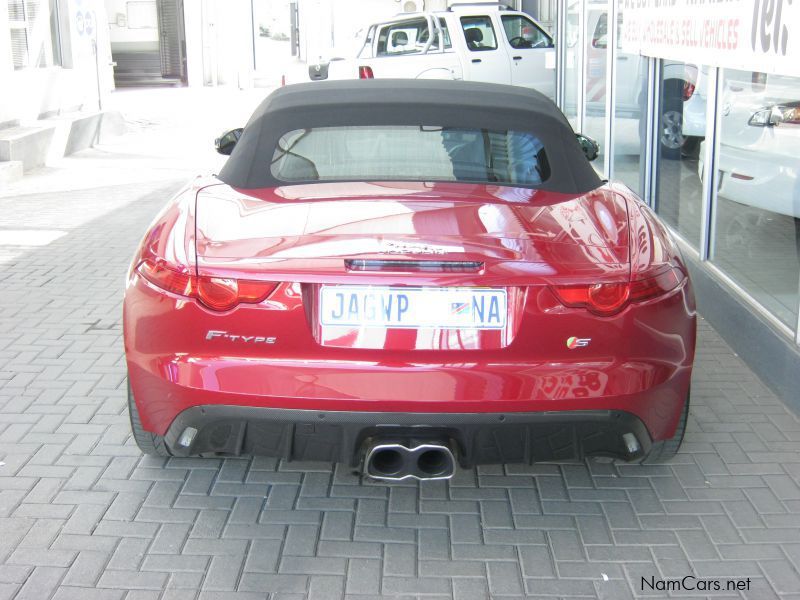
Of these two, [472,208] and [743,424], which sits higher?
[472,208]

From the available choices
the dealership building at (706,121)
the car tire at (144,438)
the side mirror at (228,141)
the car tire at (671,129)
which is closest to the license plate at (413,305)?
the car tire at (144,438)

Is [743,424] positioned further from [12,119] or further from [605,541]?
[12,119]

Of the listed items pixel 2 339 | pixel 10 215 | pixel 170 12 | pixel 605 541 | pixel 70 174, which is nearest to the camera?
pixel 605 541

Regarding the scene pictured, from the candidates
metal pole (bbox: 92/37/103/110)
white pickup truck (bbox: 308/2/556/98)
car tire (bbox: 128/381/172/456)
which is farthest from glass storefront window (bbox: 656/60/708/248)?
metal pole (bbox: 92/37/103/110)

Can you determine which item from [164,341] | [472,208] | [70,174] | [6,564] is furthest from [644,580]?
[70,174]

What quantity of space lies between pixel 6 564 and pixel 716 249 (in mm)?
4340

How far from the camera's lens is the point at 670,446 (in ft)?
12.3

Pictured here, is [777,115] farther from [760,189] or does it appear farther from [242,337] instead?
[242,337]

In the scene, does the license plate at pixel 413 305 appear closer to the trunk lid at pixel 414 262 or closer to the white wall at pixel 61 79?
the trunk lid at pixel 414 262

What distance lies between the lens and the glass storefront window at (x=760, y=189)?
5.11 meters

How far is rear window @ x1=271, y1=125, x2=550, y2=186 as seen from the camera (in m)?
3.97

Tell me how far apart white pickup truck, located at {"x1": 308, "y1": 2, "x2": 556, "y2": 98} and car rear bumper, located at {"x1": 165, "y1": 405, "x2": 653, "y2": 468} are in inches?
515

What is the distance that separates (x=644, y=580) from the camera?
123 inches

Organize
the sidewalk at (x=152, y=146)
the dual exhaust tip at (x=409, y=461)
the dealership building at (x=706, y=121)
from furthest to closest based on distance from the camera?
the sidewalk at (x=152, y=146) → the dealership building at (x=706, y=121) → the dual exhaust tip at (x=409, y=461)
